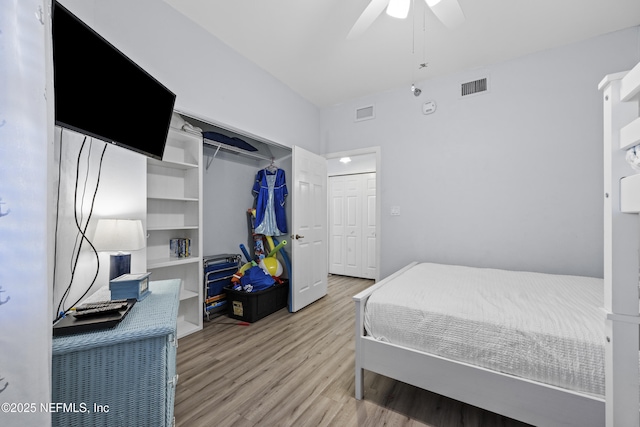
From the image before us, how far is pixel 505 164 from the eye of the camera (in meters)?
2.73

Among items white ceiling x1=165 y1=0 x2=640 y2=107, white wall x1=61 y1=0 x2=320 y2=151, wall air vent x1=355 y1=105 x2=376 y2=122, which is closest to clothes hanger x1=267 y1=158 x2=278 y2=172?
white wall x1=61 y1=0 x2=320 y2=151

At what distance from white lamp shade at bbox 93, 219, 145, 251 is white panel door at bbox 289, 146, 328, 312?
1.69 meters

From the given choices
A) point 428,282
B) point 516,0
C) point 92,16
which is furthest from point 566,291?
point 92,16

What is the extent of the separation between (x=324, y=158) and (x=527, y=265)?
2.66 metres

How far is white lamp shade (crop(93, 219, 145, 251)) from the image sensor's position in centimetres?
163

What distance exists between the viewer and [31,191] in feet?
1.97

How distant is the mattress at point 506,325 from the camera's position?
117 centimetres

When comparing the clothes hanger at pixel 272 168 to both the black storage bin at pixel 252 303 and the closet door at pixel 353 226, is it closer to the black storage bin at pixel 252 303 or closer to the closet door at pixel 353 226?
the black storage bin at pixel 252 303

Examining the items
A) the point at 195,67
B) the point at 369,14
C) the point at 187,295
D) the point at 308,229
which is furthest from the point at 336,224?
the point at 369,14

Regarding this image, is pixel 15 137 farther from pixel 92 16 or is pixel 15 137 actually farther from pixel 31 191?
pixel 92 16

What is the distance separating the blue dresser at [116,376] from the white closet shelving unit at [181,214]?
159 cm

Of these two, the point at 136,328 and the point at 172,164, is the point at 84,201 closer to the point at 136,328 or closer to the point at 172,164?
the point at 172,164

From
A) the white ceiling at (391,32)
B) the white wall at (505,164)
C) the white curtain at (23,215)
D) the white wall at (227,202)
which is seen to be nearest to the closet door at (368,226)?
the white wall at (505,164)

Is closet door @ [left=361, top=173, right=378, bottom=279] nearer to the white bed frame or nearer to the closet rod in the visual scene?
the closet rod
